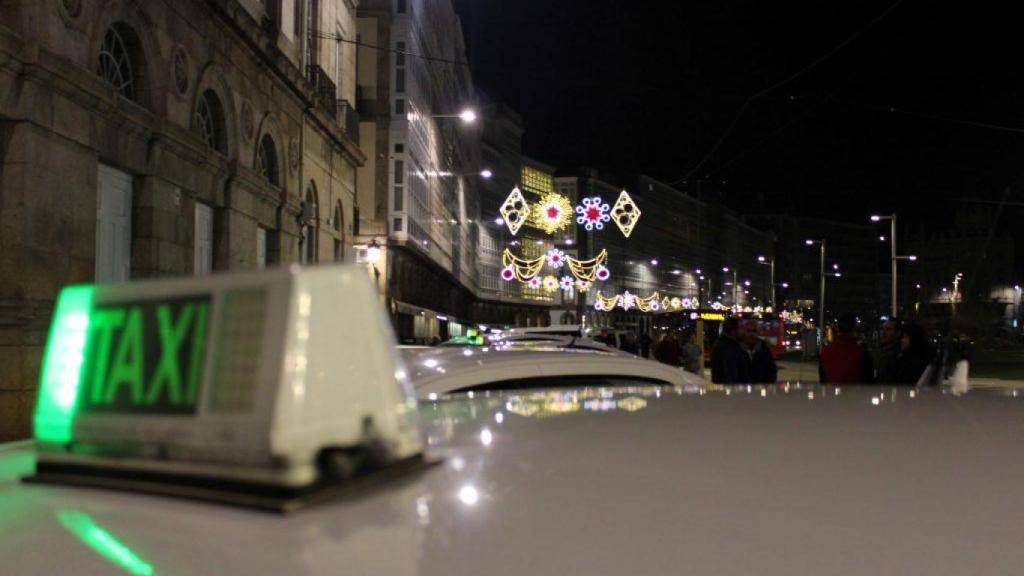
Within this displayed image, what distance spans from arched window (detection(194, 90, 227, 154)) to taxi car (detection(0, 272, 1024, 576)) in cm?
1791

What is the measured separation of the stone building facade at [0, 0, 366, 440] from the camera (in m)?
11.7

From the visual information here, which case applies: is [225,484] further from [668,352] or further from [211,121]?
[668,352]

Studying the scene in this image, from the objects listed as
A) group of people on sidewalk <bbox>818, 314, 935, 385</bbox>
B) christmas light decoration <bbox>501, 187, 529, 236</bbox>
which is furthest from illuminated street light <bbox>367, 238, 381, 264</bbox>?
group of people on sidewalk <bbox>818, 314, 935, 385</bbox>

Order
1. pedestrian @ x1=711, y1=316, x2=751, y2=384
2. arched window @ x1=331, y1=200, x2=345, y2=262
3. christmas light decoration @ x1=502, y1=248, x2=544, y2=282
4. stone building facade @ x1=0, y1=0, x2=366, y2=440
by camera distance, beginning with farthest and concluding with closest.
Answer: christmas light decoration @ x1=502, y1=248, x2=544, y2=282
arched window @ x1=331, y1=200, x2=345, y2=262
stone building facade @ x1=0, y1=0, x2=366, y2=440
pedestrian @ x1=711, y1=316, x2=751, y2=384

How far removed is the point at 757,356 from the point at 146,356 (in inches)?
378

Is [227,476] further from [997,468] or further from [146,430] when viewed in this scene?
[997,468]

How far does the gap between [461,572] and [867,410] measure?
4.60ft

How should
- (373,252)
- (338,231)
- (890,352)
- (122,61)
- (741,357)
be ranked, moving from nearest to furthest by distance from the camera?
(741,357), (890,352), (122,61), (338,231), (373,252)

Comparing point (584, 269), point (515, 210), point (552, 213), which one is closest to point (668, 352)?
point (515, 210)

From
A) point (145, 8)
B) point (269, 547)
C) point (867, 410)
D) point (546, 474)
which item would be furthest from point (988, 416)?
point (145, 8)

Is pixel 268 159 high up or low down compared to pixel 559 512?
up

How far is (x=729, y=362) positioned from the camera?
31.0 feet

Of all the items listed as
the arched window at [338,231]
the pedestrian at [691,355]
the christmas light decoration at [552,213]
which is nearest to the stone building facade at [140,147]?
the arched window at [338,231]

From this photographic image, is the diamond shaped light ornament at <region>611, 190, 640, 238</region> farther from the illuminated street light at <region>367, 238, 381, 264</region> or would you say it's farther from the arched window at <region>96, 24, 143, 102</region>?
the arched window at <region>96, 24, 143, 102</region>
